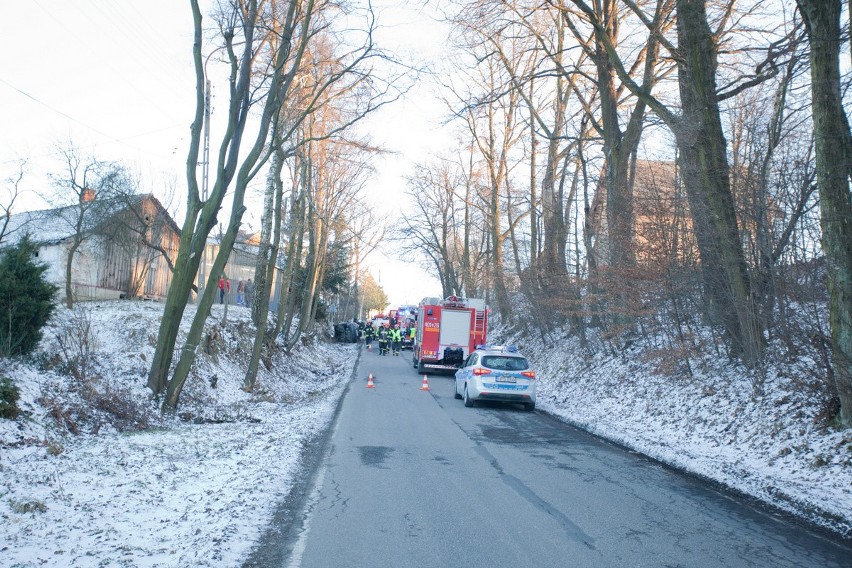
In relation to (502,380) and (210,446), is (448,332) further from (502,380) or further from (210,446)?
(210,446)

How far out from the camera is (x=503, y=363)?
1841cm

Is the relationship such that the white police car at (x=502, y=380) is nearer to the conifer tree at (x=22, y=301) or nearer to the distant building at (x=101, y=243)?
the conifer tree at (x=22, y=301)

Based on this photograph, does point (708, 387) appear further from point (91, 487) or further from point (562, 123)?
point (562, 123)

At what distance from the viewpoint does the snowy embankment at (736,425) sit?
28.6 feet

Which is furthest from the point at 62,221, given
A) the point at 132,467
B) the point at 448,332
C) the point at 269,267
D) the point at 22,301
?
the point at 132,467

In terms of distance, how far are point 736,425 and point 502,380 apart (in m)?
6.97

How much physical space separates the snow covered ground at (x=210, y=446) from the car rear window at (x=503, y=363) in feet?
5.02

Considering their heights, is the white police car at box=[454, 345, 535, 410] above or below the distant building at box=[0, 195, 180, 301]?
below

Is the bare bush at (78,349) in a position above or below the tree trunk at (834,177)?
below

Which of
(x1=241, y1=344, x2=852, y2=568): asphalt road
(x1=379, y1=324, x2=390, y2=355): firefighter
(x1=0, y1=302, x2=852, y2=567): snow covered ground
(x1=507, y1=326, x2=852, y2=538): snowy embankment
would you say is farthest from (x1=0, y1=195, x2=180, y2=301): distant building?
(x1=241, y1=344, x2=852, y2=568): asphalt road

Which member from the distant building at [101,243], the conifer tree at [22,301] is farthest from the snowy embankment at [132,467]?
the distant building at [101,243]

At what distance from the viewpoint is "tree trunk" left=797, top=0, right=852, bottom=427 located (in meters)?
9.88

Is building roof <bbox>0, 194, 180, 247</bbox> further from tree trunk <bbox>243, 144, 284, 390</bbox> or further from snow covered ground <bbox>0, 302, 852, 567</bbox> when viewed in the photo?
snow covered ground <bbox>0, 302, 852, 567</bbox>

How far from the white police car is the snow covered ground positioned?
4.07ft
